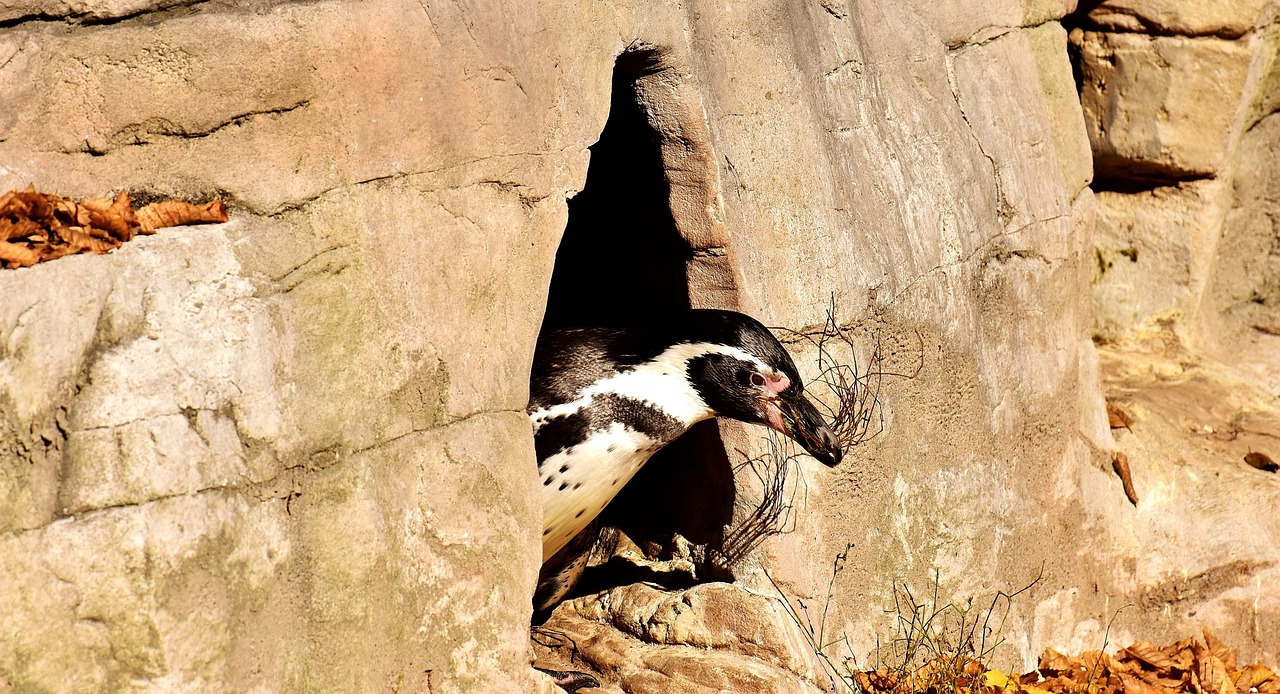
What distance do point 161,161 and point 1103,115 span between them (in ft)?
14.8

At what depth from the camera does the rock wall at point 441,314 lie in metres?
2.43

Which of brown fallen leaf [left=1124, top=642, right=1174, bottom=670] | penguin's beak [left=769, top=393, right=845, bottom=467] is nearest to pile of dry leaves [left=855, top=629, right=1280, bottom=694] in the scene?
brown fallen leaf [left=1124, top=642, right=1174, bottom=670]

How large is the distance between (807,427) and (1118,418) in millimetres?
2104

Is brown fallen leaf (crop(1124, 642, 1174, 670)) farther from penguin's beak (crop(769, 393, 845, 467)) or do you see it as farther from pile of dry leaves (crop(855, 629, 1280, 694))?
penguin's beak (crop(769, 393, 845, 467))

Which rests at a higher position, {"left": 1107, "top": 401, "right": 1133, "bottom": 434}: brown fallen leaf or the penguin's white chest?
the penguin's white chest

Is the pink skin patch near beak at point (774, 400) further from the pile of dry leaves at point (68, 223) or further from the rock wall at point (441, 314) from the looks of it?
the pile of dry leaves at point (68, 223)

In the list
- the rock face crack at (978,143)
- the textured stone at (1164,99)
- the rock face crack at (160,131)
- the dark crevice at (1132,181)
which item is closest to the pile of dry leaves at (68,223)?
the rock face crack at (160,131)

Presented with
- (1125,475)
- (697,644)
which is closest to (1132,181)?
(1125,475)

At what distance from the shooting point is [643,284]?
4.18m

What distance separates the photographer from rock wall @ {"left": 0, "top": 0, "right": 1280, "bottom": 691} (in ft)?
7.96

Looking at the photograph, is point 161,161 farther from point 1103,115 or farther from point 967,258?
point 1103,115

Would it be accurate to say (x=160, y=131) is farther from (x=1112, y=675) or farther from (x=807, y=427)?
(x=1112, y=675)

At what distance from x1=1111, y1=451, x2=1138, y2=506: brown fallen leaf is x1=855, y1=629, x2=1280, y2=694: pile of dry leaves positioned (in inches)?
22.1

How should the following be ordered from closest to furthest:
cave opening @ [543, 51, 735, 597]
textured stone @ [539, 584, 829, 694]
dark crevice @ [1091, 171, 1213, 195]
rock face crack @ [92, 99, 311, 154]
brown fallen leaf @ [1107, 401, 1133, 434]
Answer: rock face crack @ [92, 99, 311, 154]
textured stone @ [539, 584, 829, 694]
cave opening @ [543, 51, 735, 597]
brown fallen leaf @ [1107, 401, 1133, 434]
dark crevice @ [1091, 171, 1213, 195]
